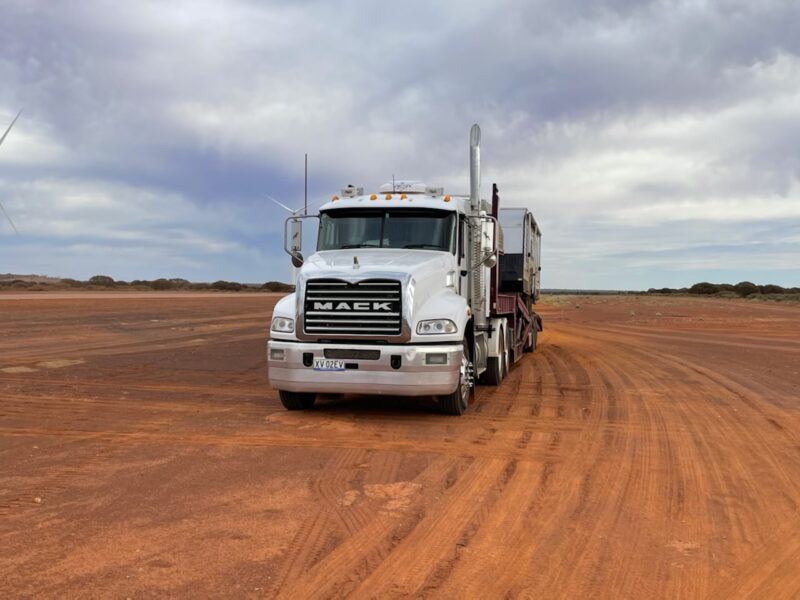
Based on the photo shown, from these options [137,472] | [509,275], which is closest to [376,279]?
[137,472]

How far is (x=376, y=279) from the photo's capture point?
8.84m

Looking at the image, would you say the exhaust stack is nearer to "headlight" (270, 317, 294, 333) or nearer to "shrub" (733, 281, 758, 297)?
"headlight" (270, 317, 294, 333)

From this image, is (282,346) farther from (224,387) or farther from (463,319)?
(224,387)

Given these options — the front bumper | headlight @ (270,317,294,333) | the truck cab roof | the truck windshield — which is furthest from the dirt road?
the truck cab roof

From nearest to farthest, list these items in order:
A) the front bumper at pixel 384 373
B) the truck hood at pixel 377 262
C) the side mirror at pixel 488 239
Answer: the front bumper at pixel 384 373 < the truck hood at pixel 377 262 < the side mirror at pixel 488 239

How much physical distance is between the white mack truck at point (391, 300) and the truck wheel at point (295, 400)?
0.7 inches

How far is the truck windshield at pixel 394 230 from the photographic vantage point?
407 inches

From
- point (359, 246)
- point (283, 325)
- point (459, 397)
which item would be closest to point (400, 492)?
point (459, 397)

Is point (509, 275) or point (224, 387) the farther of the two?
point (509, 275)

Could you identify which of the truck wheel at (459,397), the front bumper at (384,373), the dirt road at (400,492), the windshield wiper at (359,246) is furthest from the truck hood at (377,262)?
the dirt road at (400,492)

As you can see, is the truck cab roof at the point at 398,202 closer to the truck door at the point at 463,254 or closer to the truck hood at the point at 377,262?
the truck door at the point at 463,254

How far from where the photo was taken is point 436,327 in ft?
29.2

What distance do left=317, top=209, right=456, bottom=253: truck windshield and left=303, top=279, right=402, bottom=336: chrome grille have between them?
1605 millimetres

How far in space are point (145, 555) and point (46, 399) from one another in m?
7.43
